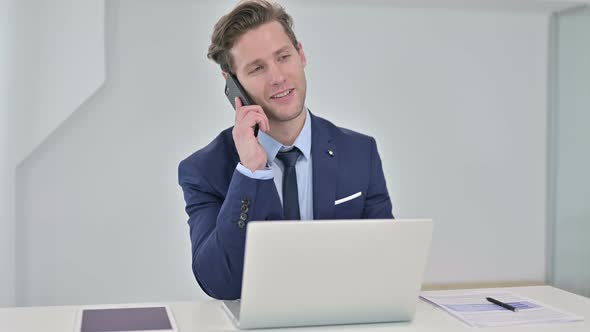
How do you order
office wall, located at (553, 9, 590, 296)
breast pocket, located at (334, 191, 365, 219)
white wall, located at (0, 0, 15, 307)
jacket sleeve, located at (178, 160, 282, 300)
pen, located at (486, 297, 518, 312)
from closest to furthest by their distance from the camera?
pen, located at (486, 297, 518, 312), jacket sleeve, located at (178, 160, 282, 300), breast pocket, located at (334, 191, 365, 219), white wall, located at (0, 0, 15, 307), office wall, located at (553, 9, 590, 296)

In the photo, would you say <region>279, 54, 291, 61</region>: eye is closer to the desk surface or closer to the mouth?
the mouth

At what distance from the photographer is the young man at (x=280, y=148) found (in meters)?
2.38

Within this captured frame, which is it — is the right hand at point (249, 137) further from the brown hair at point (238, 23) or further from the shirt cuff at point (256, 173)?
the brown hair at point (238, 23)

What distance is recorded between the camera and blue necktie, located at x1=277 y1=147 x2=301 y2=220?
7.92ft

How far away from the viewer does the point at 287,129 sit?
8.32 ft

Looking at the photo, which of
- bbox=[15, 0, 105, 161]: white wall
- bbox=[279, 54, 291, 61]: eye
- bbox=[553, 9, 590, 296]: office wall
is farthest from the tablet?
bbox=[553, 9, 590, 296]: office wall

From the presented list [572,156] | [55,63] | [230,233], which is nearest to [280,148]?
[230,233]

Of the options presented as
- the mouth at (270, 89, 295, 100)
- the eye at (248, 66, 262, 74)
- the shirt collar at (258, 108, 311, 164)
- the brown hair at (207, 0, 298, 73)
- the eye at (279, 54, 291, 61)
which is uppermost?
the brown hair at (207, 0, 298, 73)

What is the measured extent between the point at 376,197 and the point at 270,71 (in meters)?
0.60

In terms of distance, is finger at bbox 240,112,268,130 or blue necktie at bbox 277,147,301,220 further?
blue necktie at bbox 277,147,301,220

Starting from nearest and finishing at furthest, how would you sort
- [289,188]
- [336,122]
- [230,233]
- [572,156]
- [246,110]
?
[230,233], [246,110], [289,188], [336,122], [572,156]

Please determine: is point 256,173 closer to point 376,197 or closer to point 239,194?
point 239,194

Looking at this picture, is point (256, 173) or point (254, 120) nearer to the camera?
point (256, 173)

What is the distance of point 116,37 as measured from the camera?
14.0ft
